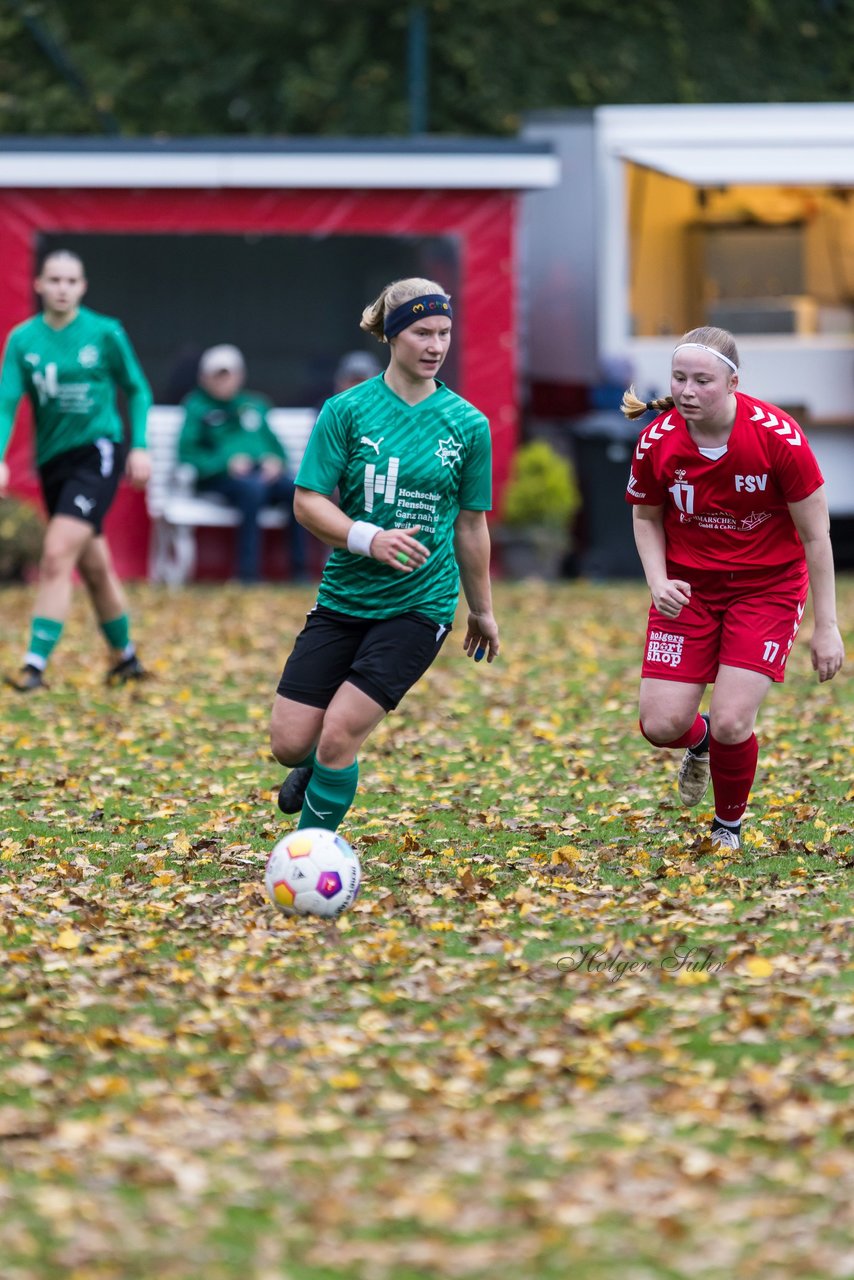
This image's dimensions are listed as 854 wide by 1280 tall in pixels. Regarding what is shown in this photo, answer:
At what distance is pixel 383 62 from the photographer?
31.5 metres

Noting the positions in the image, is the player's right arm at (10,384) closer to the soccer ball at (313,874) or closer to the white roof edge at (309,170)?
the soccer ball at (313,874)

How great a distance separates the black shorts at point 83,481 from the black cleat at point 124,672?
90cm

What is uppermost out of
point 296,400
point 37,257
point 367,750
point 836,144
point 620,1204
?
point 836,144

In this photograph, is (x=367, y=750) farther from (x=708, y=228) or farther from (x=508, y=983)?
(x=708, y=228)

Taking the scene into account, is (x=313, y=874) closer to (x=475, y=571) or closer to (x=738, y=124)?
(x=475, y=571)

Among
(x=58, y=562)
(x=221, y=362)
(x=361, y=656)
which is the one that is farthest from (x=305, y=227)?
(x=361, y=656)

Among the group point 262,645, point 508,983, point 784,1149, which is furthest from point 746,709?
point 262,645

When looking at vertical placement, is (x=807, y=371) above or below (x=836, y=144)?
below

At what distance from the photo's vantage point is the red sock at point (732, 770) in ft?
24.3

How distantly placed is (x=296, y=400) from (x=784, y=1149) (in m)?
15.9

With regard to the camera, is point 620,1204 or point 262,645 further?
point 262,645

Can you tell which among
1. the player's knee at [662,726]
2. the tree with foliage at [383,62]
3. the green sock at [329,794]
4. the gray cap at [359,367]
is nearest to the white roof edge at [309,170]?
the gray cap at [359,367]

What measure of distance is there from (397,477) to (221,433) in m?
12.2

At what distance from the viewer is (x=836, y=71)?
31.3m
